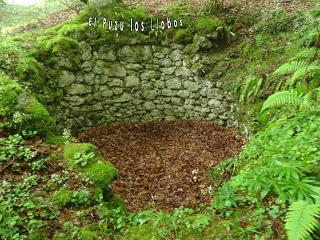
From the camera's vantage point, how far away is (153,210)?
367 centimetres

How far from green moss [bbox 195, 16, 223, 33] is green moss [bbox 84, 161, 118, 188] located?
16.6 feet

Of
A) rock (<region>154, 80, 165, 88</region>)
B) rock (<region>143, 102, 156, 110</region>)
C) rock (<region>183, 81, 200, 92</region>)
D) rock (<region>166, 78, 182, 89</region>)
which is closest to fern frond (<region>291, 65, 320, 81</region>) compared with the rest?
rock (<region>183, 81, 200, 92</region>)

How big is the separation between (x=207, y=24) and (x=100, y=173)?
5383 millimetres

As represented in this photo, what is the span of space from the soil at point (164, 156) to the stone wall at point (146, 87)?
0.95ft

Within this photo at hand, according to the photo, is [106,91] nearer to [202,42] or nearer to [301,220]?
[202,42]

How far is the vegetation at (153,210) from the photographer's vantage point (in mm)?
2971

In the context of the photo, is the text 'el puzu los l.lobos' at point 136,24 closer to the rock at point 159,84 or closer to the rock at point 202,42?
the rock at point 202,42

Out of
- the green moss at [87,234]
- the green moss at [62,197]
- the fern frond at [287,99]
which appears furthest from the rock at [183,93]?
the green moss at [87,234]

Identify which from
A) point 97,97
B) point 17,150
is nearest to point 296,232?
point 17,150

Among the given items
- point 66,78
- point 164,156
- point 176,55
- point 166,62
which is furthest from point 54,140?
point 176,55

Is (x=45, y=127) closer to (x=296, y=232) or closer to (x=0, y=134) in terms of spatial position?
(x=0, y=134)

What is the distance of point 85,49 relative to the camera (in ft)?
24.5

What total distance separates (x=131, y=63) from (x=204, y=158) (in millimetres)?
3143

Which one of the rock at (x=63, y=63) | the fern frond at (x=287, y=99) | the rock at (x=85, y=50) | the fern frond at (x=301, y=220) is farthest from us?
the rock at (x=85, y=50)
